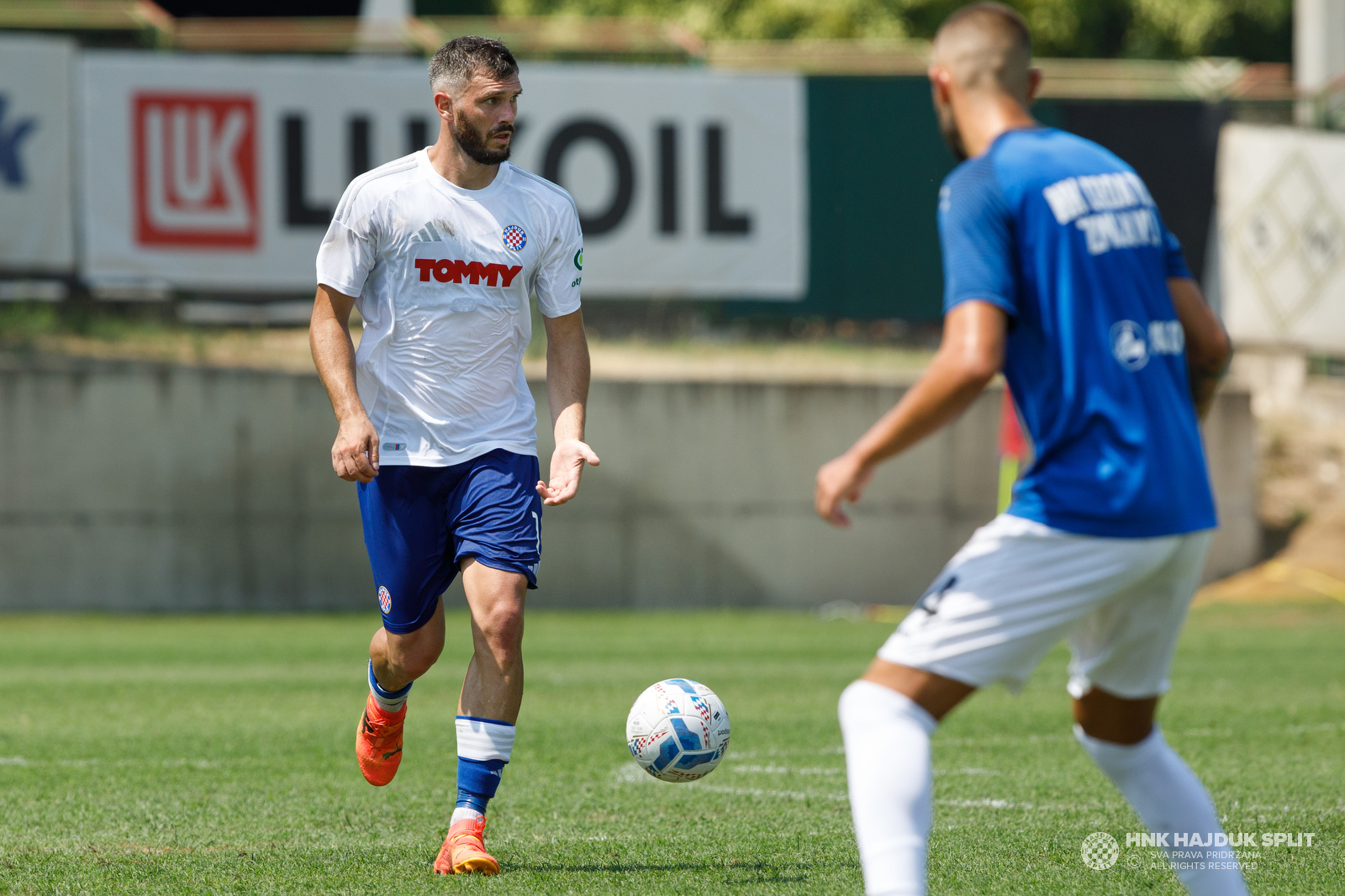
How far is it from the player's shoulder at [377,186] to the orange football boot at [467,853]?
195cm

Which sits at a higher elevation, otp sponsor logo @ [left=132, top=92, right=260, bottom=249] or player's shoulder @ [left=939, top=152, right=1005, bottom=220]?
player's shoulder @ [left=939, top=152, right=1005, bottom=220]

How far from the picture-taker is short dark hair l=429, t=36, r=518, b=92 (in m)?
4.89

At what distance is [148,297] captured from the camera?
17.7 m

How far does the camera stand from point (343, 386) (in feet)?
15.9

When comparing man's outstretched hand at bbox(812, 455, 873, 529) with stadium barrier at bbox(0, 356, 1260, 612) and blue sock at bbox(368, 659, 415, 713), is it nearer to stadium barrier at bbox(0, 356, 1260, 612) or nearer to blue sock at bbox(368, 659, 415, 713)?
blue sock at bbox(368, 659, 415, 713)

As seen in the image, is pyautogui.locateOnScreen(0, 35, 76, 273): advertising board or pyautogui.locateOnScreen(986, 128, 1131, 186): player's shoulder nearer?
pyautogui.locateOnScreen(986, 128, 1131, 186): player's shoulder

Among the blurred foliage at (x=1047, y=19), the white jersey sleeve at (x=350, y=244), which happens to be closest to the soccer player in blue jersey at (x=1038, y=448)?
the white jersey sleeve at (x=350, y=244)

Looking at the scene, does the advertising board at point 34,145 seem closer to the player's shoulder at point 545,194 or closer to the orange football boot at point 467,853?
the player's shoulder at point 545,194

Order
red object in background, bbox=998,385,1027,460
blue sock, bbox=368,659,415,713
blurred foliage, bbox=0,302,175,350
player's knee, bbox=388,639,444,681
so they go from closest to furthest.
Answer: player's knee, bbox=388,639,444,681 < blue sock, bbox=368,659,415,713 < red object in background, bbox=998,385,1027,460 < blurred foliage, bbox=0,302,175,350

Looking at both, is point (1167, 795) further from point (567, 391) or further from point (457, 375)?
point (457, 375)

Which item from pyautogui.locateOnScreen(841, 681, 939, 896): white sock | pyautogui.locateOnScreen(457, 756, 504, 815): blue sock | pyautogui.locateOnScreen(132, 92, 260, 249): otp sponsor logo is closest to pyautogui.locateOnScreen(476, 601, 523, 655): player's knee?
pyautogui.locateOnScreen(457, 756, 504, 815): blue sock

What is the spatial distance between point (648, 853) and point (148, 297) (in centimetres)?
1434

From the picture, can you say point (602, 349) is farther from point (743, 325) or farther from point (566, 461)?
point (566, 461)

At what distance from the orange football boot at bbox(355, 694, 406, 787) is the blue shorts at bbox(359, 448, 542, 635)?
→ 1.50 feet
